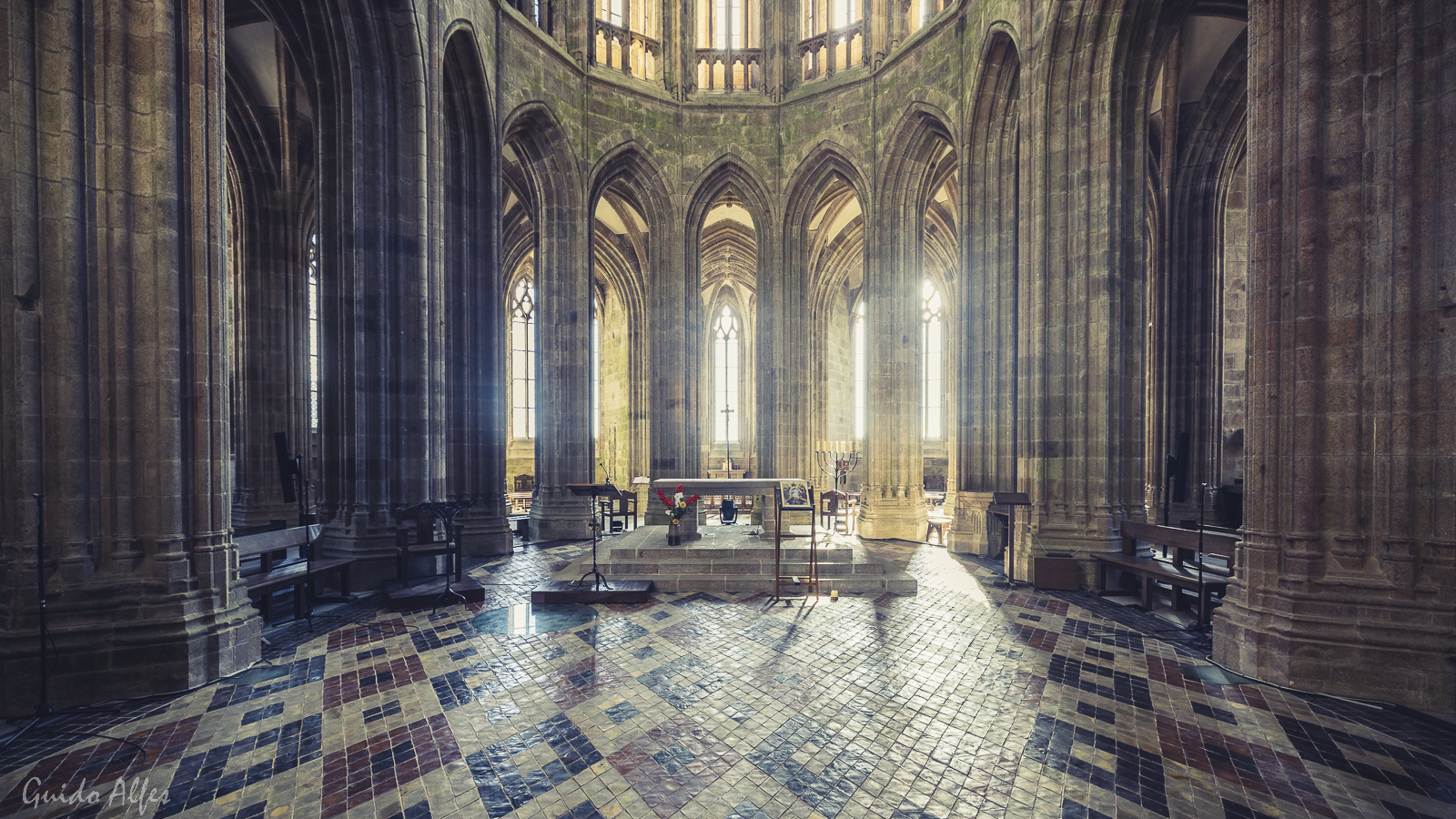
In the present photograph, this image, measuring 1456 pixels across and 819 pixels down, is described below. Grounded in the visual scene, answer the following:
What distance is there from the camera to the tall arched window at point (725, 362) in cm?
3005

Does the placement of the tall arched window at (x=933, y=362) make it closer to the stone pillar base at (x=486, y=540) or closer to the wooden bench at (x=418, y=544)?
the stone pillar base at (x=486, y=540)

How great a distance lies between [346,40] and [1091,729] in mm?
12549

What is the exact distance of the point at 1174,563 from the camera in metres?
7.88

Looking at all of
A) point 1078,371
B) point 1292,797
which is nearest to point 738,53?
point 1078,371

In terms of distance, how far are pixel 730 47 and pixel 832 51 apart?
2960 millimetres

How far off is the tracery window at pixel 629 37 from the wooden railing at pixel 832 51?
3998 millimetres

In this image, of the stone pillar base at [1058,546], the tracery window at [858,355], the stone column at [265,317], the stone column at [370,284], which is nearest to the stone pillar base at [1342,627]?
the stone pillar base at [1058,546]

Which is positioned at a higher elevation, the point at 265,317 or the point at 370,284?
the point at 265,317

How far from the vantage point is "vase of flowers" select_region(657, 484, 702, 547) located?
30.9ft

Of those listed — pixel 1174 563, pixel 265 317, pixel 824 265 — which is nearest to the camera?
pixel 1174 563

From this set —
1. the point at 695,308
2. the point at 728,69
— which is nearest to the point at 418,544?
the point at 695,308

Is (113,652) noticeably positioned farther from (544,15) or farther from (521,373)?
(521,373)

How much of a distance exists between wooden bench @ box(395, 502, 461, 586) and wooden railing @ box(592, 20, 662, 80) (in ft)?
40.1

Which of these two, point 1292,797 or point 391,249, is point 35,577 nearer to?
point 391,249
